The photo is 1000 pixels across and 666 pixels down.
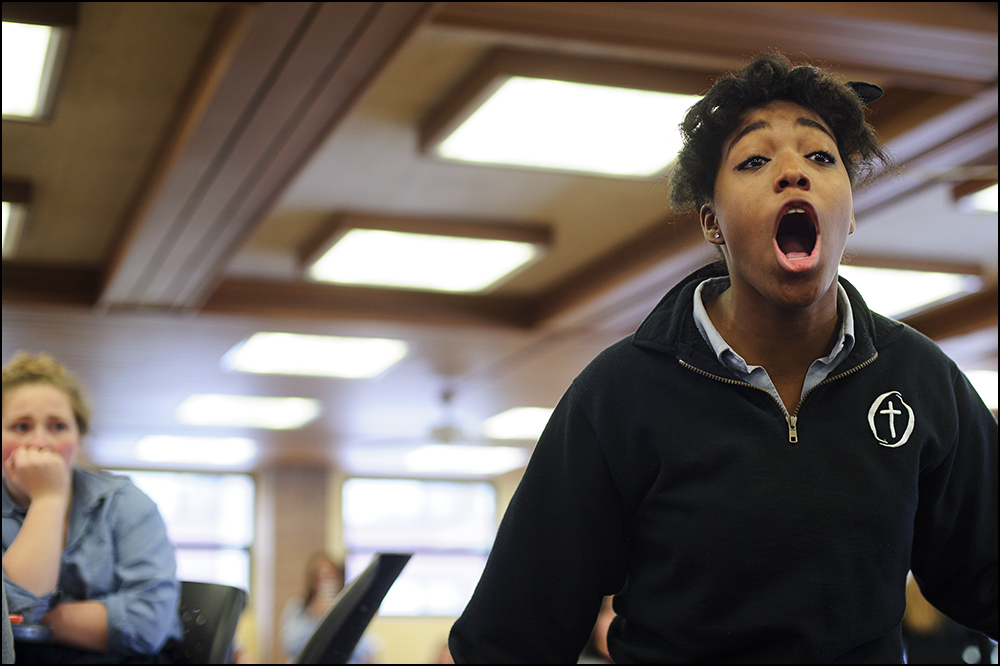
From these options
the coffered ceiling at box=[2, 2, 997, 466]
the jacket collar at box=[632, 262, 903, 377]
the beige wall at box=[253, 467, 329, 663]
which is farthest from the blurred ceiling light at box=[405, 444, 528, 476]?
the jacket collar at box=[632, 262, 903, 377]

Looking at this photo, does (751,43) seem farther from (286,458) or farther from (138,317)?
(286,458)

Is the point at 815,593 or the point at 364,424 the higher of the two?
the point at 364,424

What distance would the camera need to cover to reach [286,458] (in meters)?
10.3

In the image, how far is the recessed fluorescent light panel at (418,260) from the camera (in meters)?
4.80

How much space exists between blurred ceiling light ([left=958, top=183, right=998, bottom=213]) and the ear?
321 centimetres

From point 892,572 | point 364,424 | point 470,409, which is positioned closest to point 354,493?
point 364,424

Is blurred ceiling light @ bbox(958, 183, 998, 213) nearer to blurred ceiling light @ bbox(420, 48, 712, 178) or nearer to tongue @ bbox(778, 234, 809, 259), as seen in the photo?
blurred ceiling light @ bbox(420, 48, 712, 178)

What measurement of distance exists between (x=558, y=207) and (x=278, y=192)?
1.25 m

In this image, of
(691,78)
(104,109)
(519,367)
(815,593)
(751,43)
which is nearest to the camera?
(815,593)

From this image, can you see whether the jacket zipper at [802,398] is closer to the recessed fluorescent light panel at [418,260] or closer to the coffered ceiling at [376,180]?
the coffered ceiling at [376,180]

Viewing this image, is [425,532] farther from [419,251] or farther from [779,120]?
[779,120]

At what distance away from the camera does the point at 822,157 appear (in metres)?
1.07

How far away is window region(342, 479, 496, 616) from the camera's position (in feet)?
36.3

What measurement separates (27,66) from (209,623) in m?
1.94
